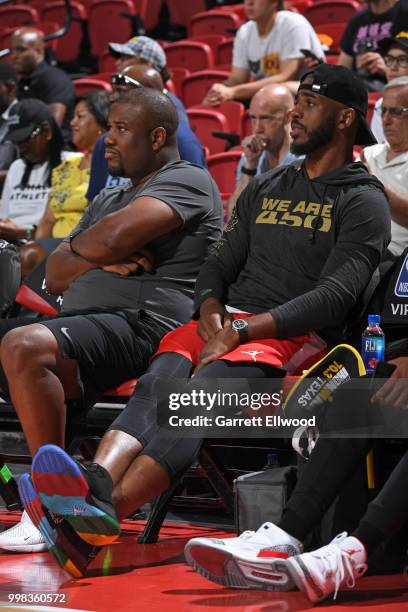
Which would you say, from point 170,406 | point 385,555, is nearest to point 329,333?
point 170,406

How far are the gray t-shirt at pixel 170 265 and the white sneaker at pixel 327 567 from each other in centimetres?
115

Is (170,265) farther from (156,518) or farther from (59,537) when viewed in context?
(59,537)

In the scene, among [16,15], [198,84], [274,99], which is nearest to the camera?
[274,99]

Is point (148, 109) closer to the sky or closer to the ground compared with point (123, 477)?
closer to the sky

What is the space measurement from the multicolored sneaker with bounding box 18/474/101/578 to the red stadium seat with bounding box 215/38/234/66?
6.22 m

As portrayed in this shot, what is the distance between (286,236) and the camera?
133 inches

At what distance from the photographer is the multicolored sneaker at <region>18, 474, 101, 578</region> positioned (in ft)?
9.14

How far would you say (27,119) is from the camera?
5.96 metres

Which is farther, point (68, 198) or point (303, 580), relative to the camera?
point (68, 198)

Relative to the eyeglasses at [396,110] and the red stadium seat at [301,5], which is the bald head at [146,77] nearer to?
the eyeglasses at [396,110]

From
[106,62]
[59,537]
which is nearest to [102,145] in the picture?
[59,537]

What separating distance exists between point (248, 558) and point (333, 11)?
6397 mm

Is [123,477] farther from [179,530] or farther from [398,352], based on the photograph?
[398,352]

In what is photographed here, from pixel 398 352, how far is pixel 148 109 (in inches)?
50.3
